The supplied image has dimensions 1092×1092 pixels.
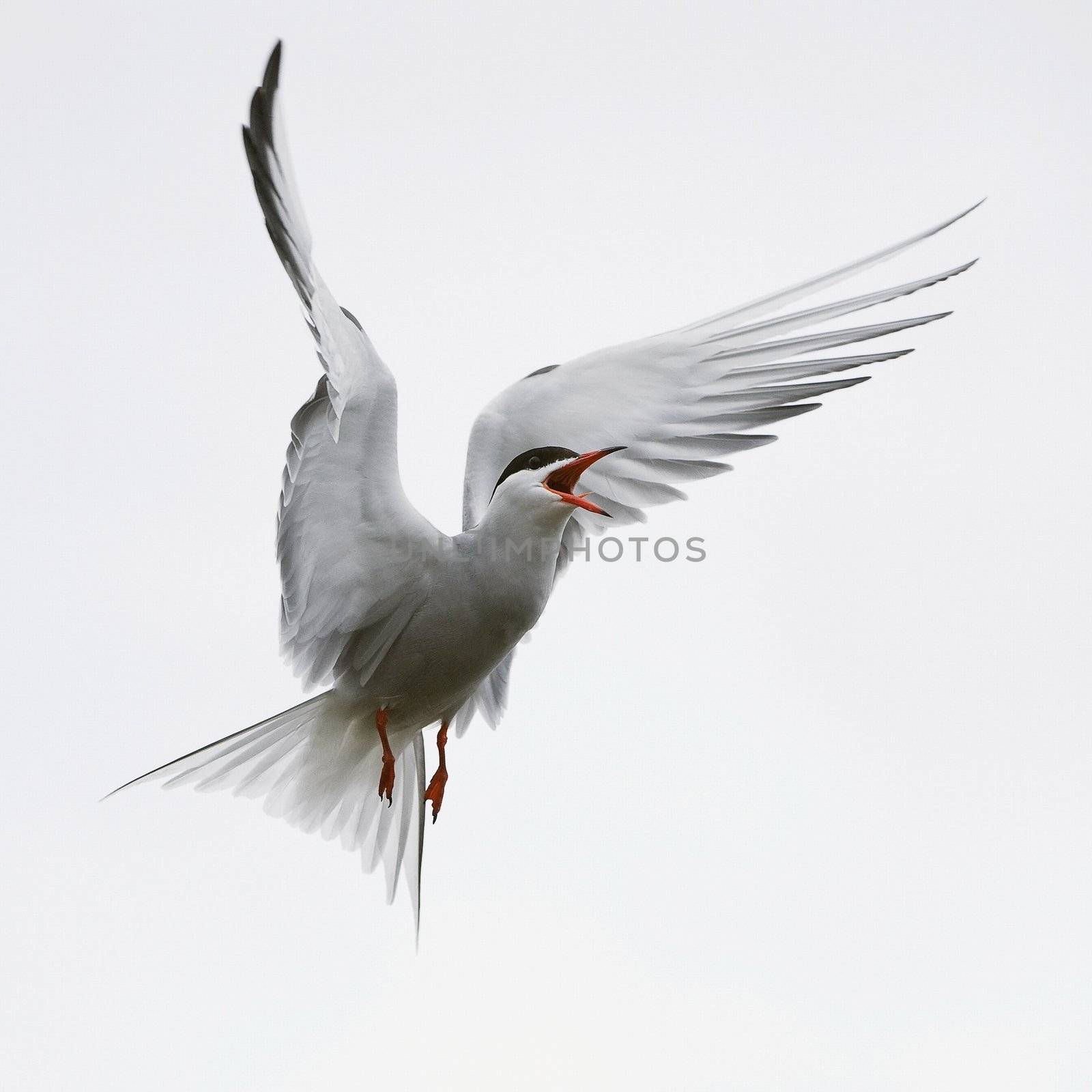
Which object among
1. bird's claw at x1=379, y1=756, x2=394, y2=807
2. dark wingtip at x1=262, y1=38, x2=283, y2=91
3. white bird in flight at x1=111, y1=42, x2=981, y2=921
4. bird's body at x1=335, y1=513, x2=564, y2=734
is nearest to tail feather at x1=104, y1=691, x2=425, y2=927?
white bird in flight at x1=111, y1=42, x2=981, y2=921

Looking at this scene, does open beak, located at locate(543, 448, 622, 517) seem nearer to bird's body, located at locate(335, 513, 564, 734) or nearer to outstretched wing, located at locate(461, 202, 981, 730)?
bird's body, located at locate(335, 513, 564, 734)

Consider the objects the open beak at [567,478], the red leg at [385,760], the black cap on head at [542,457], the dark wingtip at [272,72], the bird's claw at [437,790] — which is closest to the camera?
the dark wingtip at [272,72]

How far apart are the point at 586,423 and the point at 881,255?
139cm

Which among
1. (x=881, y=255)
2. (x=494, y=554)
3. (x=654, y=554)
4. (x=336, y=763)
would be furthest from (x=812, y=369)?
(x=336, y=763)

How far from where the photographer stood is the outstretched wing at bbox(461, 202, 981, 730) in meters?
5.58

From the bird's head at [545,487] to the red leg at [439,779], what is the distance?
1.10 m

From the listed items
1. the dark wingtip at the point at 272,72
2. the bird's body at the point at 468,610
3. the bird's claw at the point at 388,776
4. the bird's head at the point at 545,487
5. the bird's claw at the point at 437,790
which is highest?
the dark wingtip at the point at 272,72

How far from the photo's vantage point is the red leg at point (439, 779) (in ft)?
18.6

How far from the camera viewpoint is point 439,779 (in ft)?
18.9

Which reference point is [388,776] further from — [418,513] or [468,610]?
[418,513]

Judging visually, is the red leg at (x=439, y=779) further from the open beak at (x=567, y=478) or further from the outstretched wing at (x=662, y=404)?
the open beak at (x=567, y=478)

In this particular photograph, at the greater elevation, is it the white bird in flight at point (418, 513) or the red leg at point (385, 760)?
the white bird in flight at point (418, 513)

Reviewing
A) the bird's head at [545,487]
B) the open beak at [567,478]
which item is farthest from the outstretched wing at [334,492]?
the open beak at [567,478]

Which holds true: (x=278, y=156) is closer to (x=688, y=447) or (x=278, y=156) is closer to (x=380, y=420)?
(x=380, y=420)
